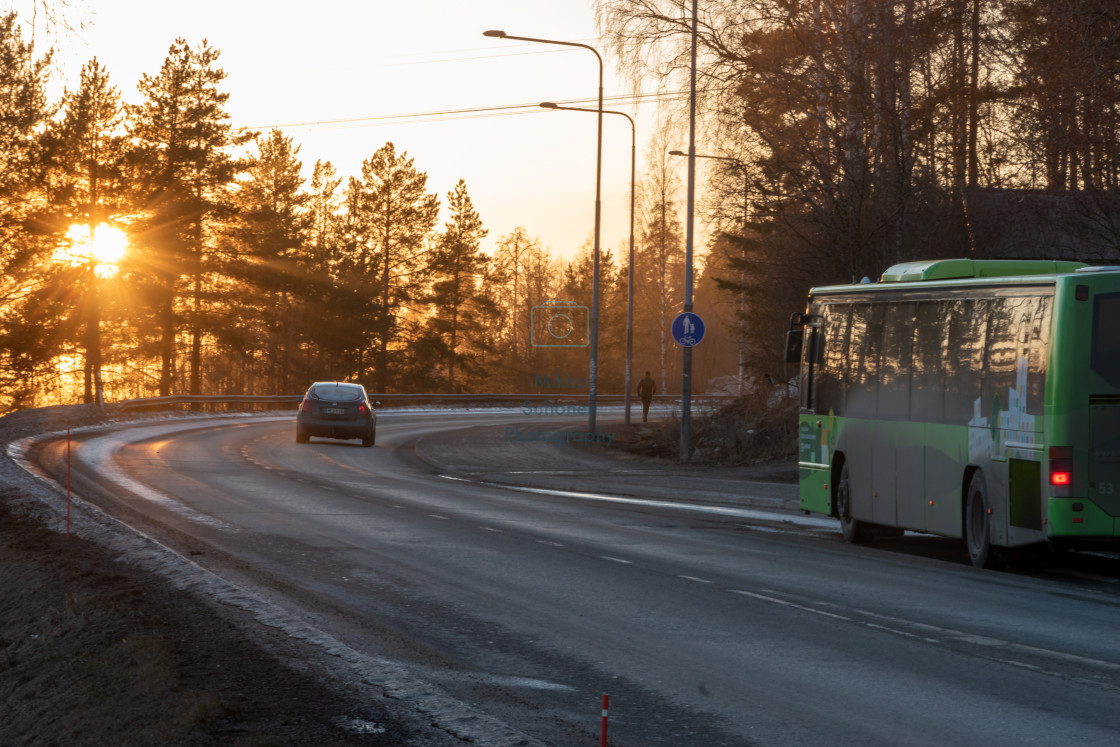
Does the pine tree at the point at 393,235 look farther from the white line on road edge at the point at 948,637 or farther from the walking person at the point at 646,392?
the white line on road edge at the point at 948,637

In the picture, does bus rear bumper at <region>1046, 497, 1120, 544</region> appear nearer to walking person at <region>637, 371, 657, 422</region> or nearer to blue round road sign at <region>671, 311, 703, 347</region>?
blue round road sign at <region>671, 311, 703, 347</region>

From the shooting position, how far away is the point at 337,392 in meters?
35.5

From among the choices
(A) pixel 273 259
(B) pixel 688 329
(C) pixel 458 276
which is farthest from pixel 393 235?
(B) pixel 688 329

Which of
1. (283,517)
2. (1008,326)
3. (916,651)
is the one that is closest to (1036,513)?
(1008,326)

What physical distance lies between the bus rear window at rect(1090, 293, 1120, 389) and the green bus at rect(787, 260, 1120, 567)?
1 cm

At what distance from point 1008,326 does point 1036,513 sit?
187 centimetres

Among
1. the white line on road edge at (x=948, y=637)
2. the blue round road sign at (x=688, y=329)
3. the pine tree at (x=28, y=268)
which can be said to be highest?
the pine tree at (x=28, y=268)

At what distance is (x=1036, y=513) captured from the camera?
12.3 meters

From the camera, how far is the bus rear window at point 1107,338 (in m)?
12.1

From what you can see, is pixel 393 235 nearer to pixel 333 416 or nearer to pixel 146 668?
pixel 333 416

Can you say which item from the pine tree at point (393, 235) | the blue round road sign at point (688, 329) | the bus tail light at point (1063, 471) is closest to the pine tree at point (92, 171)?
the pine tree at point (393, 235)

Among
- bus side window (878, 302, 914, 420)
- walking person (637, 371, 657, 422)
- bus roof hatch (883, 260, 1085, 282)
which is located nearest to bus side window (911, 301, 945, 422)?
bus side window (878, 302, 914, 420)

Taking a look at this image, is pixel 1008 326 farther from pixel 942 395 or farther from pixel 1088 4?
pixel 1088 4

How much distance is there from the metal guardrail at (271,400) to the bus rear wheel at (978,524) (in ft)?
79.1
